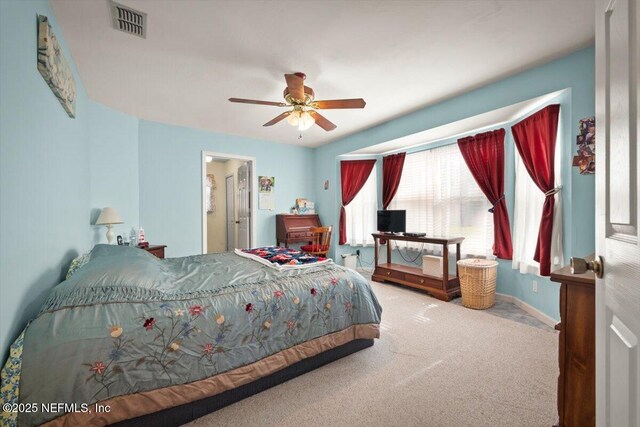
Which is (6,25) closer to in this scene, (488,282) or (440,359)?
(440,359)

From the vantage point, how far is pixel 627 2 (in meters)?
0.63

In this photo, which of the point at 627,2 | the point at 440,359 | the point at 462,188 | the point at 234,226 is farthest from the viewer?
the point at 234,226

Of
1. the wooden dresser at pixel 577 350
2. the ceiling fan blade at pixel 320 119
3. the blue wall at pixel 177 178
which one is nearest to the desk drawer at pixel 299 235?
the blue wall at pixel 177 178

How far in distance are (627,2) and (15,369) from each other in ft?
7.42

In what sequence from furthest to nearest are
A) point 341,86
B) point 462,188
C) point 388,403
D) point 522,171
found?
1. point 462,188
2. point 522,171
3. point 341,86
4. point 388,403

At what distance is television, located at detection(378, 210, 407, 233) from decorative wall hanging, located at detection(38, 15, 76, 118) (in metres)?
3.78

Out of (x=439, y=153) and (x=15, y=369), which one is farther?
(x=439, y=153)

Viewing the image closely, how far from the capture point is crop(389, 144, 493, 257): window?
362 centimetres

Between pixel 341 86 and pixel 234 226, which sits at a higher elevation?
pixel 341 86

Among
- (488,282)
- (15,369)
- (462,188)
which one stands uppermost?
(462,188)

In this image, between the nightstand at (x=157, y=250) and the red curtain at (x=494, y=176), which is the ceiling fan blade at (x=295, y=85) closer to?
the red curtain at (x=494, y=176)

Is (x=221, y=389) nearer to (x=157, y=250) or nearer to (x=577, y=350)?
(x=577, y=350)

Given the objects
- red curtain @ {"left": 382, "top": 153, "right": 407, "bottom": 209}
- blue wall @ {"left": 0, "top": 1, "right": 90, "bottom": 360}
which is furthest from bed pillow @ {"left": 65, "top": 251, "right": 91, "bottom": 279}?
red curtain @ {"left": 382, "top": 153, "right": 407, "bottom": 209}

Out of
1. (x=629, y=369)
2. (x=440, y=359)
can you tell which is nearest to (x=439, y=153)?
(x=440, y=359)
